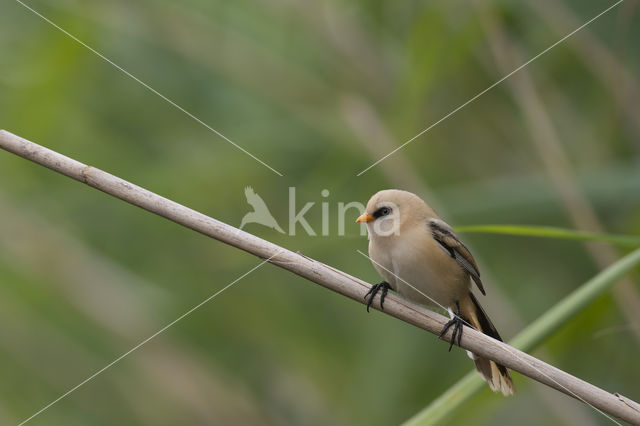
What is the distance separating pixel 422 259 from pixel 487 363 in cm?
35

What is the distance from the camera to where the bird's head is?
2.28 meters

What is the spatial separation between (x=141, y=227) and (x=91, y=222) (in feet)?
0.89

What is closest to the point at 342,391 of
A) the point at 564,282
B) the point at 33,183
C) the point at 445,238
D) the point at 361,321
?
the point at 361,321

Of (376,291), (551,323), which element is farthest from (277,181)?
(551,323)

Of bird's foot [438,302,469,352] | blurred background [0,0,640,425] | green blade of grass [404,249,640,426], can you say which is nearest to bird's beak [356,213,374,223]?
bird's foot [438,302,469,352]

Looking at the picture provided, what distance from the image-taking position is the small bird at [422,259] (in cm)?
228

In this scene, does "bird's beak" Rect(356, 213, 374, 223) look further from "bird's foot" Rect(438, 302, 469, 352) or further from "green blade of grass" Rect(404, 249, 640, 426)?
"green blade of grass" Rect(404, 249, 640, 426)

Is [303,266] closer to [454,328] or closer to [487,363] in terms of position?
[454,328]

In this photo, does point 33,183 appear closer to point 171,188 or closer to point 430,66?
point 171,188

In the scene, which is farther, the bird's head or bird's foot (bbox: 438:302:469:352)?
the bird's head

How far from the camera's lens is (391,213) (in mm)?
2326

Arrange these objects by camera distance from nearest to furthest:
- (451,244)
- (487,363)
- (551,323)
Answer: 1. (551,323)
2. (487,363)
3. (451,244)

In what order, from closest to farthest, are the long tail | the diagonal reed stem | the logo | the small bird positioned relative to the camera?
the diagonal reed stem < the long tail < the small bird < the logo

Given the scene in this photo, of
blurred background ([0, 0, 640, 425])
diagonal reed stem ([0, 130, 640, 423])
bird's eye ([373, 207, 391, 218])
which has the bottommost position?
blurred background ([0, 0, 640, 425])
